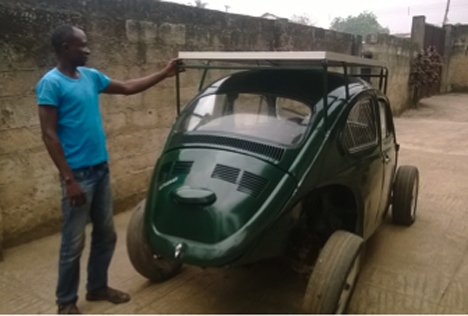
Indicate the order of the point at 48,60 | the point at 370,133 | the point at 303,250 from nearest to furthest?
the point at 303,250
the point at 370,133
the point at 48,60

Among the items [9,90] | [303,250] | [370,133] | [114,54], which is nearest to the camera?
[303,250]

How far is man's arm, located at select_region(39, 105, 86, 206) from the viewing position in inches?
101

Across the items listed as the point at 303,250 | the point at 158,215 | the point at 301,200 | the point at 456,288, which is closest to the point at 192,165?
the point at 158,215

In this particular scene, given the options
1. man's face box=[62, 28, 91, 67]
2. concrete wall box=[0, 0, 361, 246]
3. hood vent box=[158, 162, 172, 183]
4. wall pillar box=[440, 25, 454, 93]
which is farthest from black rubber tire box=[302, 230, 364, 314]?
wall pillar box=[440, 25, 454, 93]

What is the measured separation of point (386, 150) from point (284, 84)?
4.26ft

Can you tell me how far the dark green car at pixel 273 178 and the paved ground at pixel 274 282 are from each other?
31cm

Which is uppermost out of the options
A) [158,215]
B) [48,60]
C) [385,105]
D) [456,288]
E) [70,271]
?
[48,60]

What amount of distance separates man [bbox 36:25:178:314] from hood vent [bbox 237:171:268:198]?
990mm

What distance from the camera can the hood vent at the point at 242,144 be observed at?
111 inches

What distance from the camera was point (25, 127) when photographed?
4.07 meters

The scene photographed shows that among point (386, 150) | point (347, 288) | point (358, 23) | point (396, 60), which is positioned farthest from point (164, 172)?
point (358, 23)

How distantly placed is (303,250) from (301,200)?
0.49m

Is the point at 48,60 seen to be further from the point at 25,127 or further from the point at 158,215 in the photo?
the point at 158,215

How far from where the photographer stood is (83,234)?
2873mm
